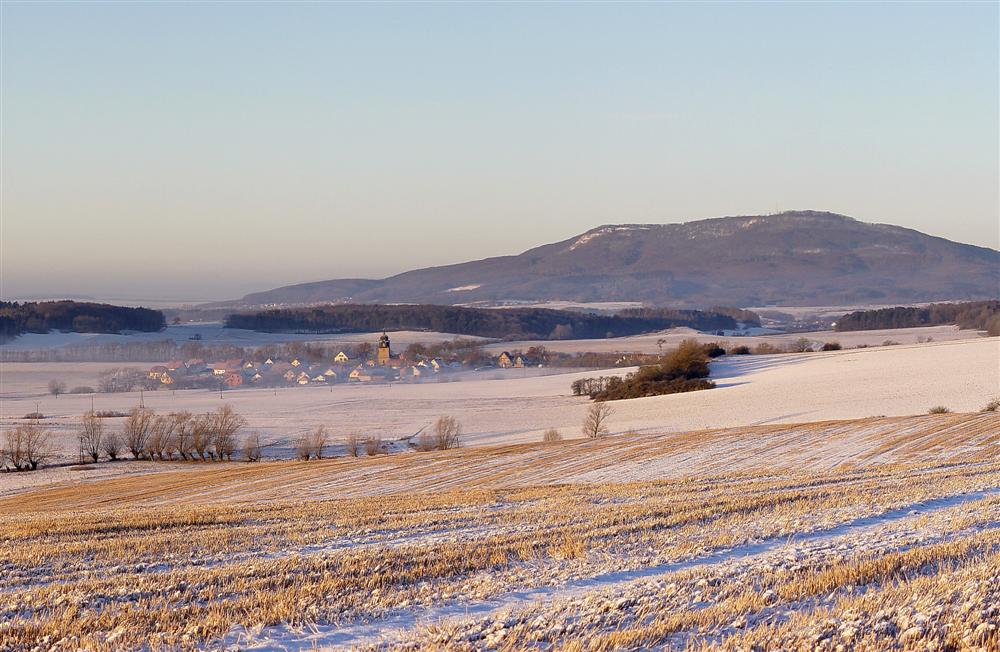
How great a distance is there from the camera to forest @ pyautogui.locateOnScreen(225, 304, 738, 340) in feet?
554

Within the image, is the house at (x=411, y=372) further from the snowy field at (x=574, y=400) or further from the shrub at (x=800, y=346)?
the shrub at (x=800, y=346)

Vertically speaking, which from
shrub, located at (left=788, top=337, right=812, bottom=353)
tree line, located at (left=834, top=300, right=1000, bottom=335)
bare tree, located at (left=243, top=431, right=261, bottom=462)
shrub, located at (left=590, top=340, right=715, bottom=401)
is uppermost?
tree line, located at (left=834, top=300, right=1000, bottom=335)

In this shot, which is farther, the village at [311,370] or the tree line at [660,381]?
the village at [311,370]

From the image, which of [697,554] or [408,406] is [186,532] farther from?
[408,406]

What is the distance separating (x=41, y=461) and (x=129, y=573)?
42.2m

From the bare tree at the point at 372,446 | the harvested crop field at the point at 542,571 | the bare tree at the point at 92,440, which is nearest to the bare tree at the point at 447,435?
the bare tree at the point at 372,446

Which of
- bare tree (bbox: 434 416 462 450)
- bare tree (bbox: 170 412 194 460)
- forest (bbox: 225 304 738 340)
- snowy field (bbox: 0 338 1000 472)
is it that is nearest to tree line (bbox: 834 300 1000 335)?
forest (bbox: 225 304 738 340)

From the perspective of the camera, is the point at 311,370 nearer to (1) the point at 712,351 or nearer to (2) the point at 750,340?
(1) the point at 712,351

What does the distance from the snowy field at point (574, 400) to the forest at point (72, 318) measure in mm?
50567

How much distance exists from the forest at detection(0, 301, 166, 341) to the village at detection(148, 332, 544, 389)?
39208 mm

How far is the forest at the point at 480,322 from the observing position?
169m

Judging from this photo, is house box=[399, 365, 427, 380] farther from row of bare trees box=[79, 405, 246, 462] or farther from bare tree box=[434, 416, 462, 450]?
bare tree box=[434, 416, 462, 450]

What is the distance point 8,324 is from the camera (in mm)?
141500

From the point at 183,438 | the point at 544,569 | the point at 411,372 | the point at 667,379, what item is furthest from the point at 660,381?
the point at 544,569
